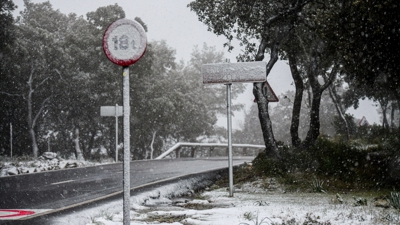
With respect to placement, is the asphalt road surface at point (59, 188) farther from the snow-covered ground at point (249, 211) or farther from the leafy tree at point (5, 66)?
the leafy tree at point (5, 66)

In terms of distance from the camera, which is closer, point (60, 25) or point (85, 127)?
point (85, 127)

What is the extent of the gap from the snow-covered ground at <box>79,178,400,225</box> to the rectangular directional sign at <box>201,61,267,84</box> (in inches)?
96.3

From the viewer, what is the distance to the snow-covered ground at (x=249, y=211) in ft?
20.9

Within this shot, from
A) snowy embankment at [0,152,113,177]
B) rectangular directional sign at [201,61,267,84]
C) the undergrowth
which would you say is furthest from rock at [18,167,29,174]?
rectangular directional sign at [201,61,267,84]

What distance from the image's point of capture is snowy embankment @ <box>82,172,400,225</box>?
6.38 metres

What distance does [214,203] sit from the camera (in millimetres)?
8789

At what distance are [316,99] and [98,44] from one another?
20.8 m

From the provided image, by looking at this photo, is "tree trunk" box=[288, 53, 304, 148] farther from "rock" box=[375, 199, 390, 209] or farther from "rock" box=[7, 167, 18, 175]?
"rock" box=[375, 199, 390, 209]

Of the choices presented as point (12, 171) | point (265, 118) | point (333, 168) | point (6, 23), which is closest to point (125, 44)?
point (333, 168)

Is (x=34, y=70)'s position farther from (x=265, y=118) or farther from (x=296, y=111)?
(x=265, y=118)

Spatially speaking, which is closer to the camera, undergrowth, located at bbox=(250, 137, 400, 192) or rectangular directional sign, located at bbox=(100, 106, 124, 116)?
undergrowth, located at bbox=(250, 137, 400, 192)

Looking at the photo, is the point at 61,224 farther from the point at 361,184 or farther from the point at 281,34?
the point at 281,34

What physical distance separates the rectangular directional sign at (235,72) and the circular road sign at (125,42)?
476cm

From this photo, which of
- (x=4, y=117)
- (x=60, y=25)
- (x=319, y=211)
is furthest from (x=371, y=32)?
(x=60, y=25)
